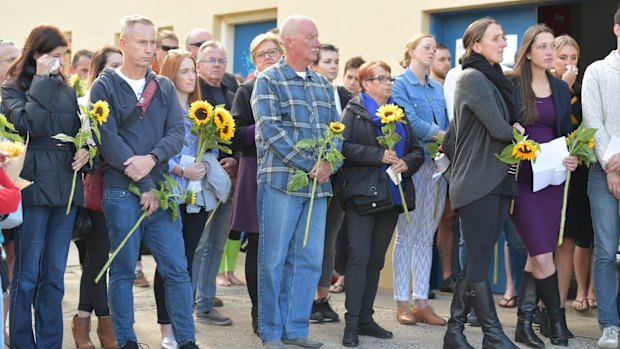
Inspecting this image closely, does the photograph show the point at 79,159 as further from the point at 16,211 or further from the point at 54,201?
the point at 16,211

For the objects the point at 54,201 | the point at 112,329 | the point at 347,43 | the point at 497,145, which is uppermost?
the point at 347,43

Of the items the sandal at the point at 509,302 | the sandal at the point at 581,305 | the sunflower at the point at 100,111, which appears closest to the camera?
the sunflower at the point at 100,111

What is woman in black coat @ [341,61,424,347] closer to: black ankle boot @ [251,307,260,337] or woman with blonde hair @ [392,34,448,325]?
woman with blonde hair @ [392,34,448,325]

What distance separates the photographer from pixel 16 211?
493 cm

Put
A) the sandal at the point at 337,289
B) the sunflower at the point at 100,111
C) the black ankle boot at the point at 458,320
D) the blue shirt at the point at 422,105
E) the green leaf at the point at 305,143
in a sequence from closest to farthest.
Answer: the sunflower at the point at 100,111
the green leaf at the point at 305,143
the black ankle boot at the point at 458,320
the blue shirt at the point at 422,105
the sandal at the point at 337,289

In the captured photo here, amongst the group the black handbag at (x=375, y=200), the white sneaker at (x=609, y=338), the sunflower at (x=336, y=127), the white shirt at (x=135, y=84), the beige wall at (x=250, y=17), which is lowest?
the white sneaker at (x=609, y=338)

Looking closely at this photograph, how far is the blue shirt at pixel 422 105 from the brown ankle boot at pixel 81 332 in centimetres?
283

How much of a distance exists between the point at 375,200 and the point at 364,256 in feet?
1.35

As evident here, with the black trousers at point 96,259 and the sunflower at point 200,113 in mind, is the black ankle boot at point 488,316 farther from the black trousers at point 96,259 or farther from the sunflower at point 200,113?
the black trousers at point 96,259

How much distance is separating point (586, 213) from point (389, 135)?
192cm

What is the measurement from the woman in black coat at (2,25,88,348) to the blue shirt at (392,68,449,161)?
2648mm

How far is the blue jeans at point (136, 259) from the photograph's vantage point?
5617 mm

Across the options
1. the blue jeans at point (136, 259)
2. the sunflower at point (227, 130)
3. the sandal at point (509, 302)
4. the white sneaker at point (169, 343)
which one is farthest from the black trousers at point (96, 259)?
the sandal at point (509, 302)

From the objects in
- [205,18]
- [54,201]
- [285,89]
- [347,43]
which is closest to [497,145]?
[285,89]
